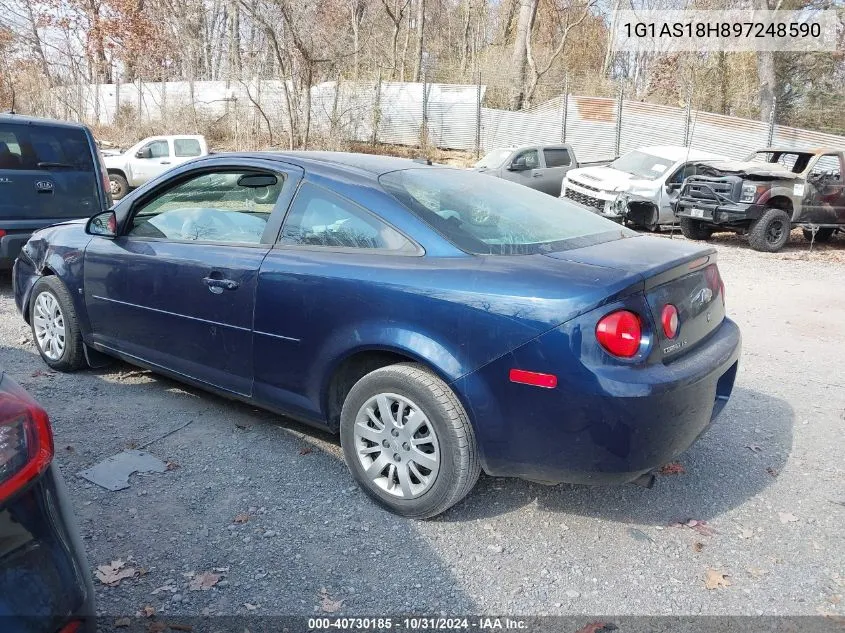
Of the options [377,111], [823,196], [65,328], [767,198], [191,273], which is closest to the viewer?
[191,273]

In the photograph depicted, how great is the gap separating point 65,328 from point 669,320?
394 centimetres

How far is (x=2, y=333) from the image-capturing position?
594 centimetres

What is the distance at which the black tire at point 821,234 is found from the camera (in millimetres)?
13495

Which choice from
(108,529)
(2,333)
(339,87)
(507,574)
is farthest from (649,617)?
(339,87)

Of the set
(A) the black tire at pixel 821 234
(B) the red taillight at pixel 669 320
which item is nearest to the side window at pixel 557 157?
(A) the black tire at pixel 821 234

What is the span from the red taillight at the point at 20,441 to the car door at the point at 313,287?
1460 millimetres

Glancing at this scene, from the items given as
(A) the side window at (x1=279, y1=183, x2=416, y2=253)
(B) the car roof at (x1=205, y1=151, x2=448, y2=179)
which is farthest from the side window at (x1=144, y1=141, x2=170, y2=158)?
(A) the side window at (x1=279, y1=183, x2=416, y2=253)

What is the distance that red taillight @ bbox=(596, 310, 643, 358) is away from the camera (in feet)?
8.48

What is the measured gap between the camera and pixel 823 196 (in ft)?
41.0

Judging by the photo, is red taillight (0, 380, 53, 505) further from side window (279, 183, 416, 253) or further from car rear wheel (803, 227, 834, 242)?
car rear wheel (803, 227, 834, 242)

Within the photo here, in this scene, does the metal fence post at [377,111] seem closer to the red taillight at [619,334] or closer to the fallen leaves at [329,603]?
the red taillight at [619,334]

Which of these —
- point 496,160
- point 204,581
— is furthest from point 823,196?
point 204,581

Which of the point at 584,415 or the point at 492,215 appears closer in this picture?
the point at 584,415

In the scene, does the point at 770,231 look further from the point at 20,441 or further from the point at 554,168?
the point at 20,441
